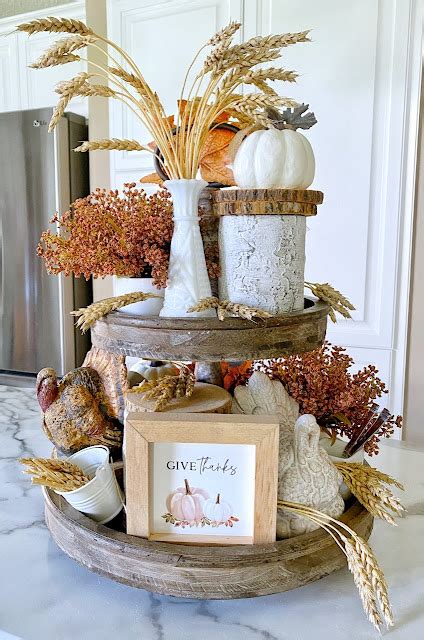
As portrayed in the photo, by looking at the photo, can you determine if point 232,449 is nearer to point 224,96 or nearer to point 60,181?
point 224,96

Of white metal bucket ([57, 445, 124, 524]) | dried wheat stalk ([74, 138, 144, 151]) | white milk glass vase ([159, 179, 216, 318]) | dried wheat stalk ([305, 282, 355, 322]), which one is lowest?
white metal bucket ([57, 445, 124, 524])

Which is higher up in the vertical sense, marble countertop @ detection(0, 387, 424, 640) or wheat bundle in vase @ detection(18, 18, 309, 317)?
wheat bundle in vase @ detection(18, 18, 309, 317)

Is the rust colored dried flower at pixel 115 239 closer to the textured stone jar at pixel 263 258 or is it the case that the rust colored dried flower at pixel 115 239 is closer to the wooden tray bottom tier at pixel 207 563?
the textured stone jar at pixel 263 258

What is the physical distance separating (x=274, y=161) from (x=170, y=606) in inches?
22.8

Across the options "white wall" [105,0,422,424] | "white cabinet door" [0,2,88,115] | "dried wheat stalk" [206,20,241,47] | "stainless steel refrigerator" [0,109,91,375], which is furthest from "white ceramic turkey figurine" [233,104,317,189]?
"white cabinet door" [0,2,88,115]

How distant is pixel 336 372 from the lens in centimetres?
89

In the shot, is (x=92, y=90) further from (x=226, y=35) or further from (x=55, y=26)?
(x=226, y=35)

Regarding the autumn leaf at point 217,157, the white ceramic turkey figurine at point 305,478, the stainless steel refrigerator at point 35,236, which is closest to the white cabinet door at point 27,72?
the stainless steel refrigerator at point 35,236

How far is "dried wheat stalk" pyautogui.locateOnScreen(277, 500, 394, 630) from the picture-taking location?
0.61m

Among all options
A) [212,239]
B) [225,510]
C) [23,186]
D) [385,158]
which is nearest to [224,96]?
[212,239]

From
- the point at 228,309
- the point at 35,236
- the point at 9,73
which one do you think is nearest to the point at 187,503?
the point at 228,309

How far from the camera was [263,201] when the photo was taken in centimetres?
72

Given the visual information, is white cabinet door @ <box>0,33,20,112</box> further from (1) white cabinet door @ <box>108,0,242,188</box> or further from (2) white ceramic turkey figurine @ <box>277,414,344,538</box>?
(2) white ceramic turkey figurine @ <box>277,414,344,538</box>

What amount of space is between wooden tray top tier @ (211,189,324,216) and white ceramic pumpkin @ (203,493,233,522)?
37 cm
